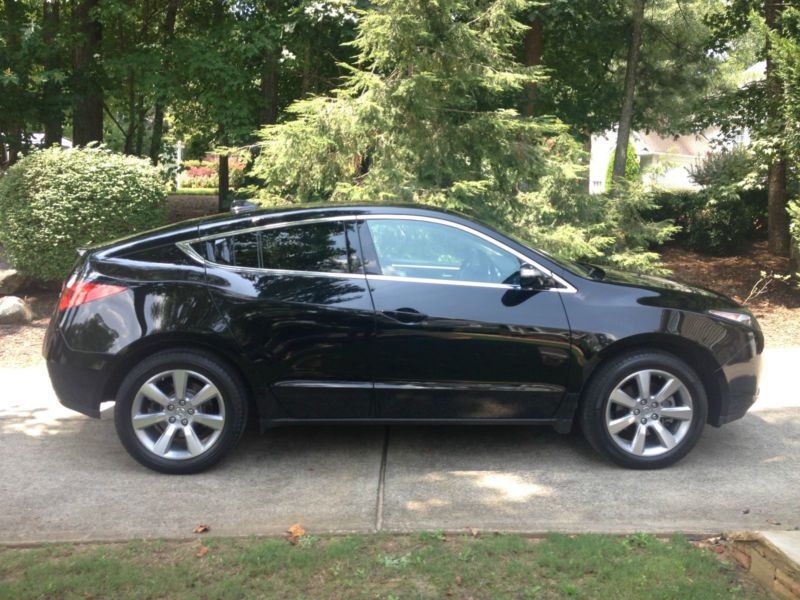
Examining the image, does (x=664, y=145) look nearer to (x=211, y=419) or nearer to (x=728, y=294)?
(x=728, y=294)

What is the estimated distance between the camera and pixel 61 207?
28.9ft

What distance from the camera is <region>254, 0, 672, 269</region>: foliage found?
7.86 metres

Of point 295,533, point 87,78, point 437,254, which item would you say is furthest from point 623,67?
point 295,533

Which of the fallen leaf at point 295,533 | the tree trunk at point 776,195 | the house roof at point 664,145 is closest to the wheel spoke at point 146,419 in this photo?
the fallen leaf at point 295,533

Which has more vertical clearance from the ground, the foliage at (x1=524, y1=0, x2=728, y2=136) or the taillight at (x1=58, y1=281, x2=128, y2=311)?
the foliage at (x1=524, y1=0, x2=728, y2=136)

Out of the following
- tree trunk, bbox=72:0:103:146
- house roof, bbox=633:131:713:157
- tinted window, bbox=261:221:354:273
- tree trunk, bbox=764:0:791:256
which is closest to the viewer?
tinted window, bbox=261:221:354:273

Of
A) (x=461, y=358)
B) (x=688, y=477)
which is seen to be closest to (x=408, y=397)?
(x=461, y=358)

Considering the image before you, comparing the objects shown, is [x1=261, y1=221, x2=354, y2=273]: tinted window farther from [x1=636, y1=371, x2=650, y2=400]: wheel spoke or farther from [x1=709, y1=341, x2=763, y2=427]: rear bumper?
[x1=709, y1=341, x2=763, y2=427]: rear bumper

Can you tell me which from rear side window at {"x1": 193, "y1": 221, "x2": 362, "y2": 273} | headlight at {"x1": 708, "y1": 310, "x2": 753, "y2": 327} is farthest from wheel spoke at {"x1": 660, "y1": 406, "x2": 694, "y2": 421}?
rear side window at {"x1": 193, "y1": 221, "x2": 362, "y2": 273}

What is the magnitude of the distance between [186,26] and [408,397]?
1351 cm

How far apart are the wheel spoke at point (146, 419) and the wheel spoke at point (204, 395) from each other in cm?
20

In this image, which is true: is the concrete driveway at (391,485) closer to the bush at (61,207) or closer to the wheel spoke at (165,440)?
the wheel spoke at (165,440)

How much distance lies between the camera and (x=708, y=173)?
1566 centimetres

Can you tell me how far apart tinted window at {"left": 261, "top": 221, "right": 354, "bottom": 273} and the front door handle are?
16.1 inches
